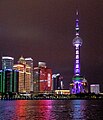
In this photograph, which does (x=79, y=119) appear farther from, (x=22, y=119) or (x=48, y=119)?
(x=22, y=119)

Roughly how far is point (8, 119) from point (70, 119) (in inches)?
437

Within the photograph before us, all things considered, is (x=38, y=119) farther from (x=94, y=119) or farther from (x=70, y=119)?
(x=94, y=119)

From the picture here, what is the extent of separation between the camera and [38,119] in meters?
65.8

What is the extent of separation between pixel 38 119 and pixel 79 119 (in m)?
7.24

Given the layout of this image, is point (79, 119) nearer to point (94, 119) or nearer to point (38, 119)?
point (94, 119)


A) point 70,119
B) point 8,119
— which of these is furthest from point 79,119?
point 8,119

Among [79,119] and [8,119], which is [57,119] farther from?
[8,119]

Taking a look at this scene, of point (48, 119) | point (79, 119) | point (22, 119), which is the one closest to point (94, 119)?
point (79, 119)

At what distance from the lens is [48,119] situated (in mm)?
66312

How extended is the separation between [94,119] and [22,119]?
12645 mm

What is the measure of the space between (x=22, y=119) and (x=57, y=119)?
6170 millimetres

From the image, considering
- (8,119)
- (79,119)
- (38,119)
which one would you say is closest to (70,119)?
(79,119)

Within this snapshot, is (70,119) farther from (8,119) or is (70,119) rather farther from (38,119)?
(8,119)

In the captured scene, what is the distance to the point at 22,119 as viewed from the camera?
2566 inches
